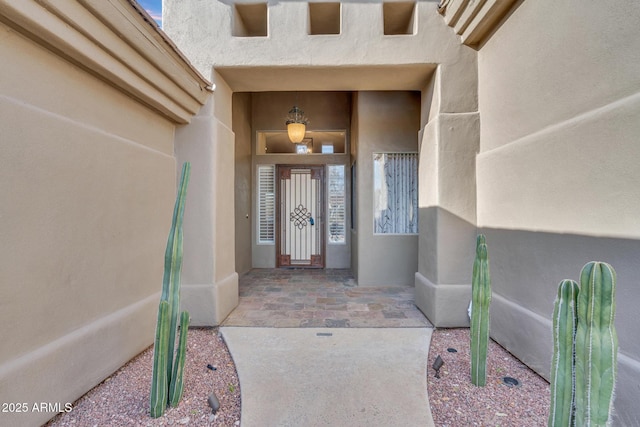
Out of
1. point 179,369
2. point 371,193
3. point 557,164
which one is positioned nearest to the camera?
point 179,369

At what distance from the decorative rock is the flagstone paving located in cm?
139

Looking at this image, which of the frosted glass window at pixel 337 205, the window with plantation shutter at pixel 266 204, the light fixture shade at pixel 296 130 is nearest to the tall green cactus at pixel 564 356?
the light fixture shade at pixel 296 130

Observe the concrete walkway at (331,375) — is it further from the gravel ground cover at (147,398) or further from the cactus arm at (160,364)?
the cactus arm at (160,364)

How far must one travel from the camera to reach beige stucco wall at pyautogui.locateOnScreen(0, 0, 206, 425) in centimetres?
172

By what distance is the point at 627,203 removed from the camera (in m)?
1.77

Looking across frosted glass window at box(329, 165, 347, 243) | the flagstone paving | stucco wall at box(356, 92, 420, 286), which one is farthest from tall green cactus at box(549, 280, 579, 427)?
frosted glass window at box(329, 165, 347, 243)

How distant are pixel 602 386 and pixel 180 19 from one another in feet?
15.6

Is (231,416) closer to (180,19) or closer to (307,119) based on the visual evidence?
(180,19)

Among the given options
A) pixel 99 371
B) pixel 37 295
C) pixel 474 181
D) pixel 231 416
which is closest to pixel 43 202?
pixel 37 295

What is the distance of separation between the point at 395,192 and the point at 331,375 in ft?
11.5

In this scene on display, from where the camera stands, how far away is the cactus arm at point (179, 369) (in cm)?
194

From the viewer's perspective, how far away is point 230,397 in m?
2.20

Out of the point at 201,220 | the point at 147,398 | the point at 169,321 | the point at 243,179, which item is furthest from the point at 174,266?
the point at 243,179

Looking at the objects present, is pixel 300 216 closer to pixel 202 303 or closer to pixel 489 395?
pixel 202 303
